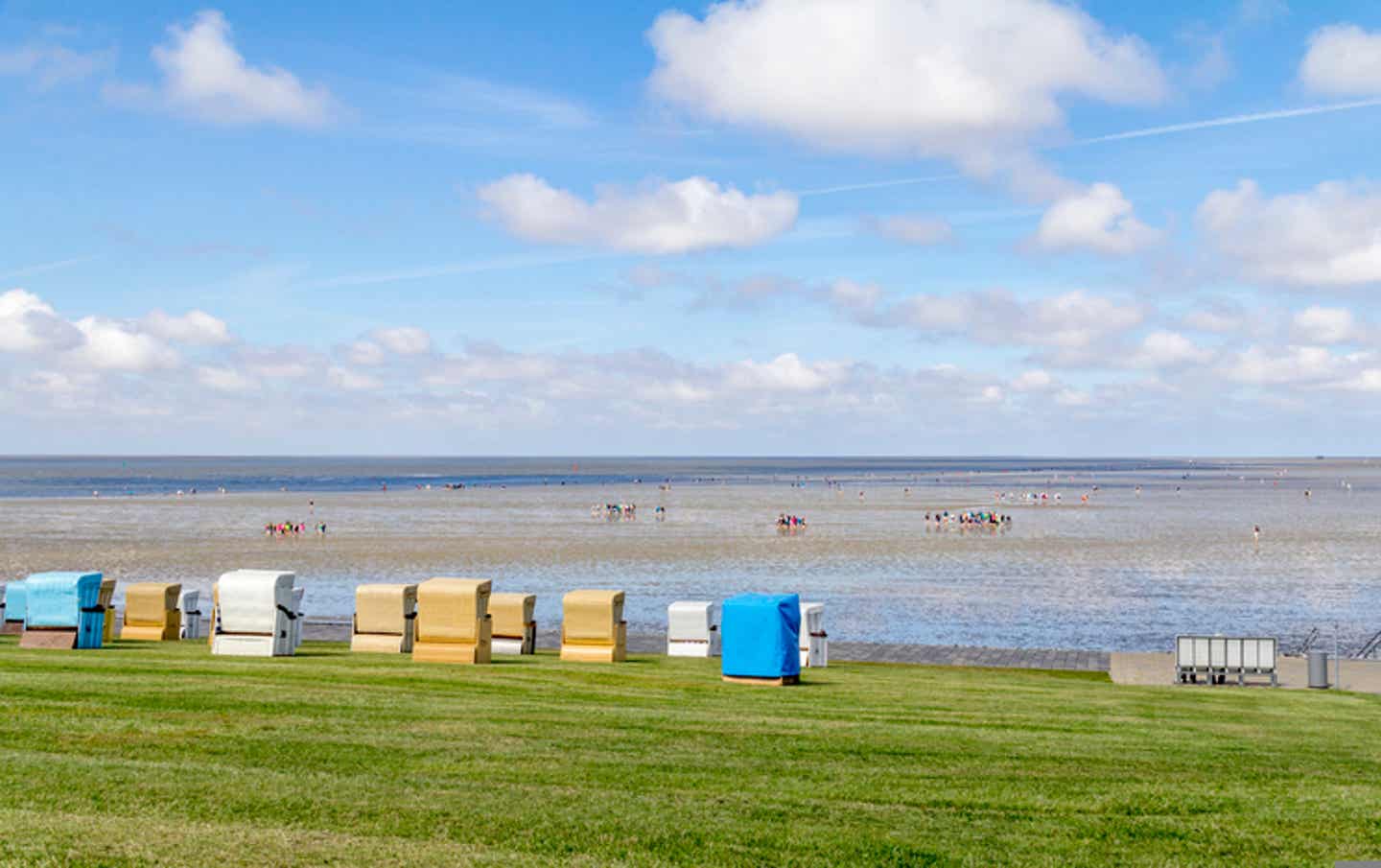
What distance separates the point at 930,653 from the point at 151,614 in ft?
57.8

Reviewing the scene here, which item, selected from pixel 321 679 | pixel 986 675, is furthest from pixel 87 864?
pixel 986 675

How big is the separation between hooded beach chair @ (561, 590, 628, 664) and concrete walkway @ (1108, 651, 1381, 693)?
10.2m

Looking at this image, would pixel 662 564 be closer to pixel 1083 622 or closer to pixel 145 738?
pixel 1083 622

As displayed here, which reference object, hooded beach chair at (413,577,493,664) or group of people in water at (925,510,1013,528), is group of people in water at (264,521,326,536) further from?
hooded beach chair at (413,577,493,664)

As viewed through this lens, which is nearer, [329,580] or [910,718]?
[910,718]

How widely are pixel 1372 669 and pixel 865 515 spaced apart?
288ft

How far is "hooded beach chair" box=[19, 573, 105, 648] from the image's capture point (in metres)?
22.6

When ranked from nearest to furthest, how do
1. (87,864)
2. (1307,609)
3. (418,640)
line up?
1. (87,864)
2. (418,640)
3. (1307,609)

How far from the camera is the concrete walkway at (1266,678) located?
89.1ft

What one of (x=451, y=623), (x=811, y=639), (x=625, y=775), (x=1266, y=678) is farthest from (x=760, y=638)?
(x=1266, y=678)

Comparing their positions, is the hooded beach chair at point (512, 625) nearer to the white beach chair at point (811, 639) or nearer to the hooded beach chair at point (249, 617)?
the hooded beach chair at point (249, 617)

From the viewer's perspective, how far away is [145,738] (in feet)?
42.3

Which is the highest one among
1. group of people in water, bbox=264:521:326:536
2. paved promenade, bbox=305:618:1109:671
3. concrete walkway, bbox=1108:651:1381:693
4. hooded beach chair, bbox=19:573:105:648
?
group of people in water, bbox=264:521:326:536

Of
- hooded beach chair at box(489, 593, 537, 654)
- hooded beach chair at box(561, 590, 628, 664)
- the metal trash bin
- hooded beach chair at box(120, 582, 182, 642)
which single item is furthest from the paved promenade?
hooded beach chair at box(561, 590, 628, 664)
